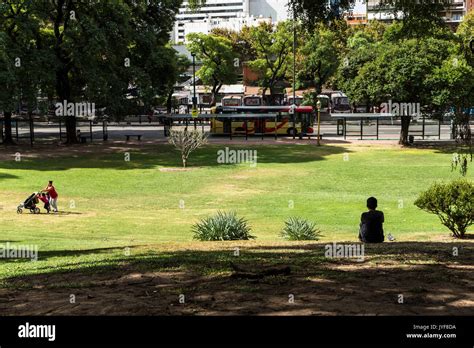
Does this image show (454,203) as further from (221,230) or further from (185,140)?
(185,140)

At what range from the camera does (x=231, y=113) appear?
2398 inches

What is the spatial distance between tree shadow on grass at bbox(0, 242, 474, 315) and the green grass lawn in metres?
2.11

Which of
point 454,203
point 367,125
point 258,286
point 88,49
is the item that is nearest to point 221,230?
point 454,203

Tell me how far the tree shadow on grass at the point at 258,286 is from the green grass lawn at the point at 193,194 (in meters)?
2.11

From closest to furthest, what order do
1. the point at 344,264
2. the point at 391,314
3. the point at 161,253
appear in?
the point at 391,314 → the point at 344,264 → the point at 161,253

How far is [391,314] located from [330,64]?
7770 centimetres

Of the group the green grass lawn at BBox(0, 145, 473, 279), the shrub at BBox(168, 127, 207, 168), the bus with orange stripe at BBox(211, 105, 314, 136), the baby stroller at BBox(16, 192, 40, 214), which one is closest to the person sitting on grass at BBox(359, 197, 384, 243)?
the green grass lawn at BBox(0, 145, 473, 279)

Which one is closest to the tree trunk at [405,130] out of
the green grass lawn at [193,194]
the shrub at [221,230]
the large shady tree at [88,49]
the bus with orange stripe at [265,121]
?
the green grass lawn at [193,194]

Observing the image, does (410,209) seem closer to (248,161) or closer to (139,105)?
(248,161)

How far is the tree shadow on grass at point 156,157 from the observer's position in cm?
3894

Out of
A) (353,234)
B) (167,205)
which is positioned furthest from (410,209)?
(167,205)

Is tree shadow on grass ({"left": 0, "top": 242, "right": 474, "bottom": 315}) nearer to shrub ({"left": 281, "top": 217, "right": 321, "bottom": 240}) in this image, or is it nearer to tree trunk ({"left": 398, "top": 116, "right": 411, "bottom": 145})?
shrub ({"left": 281, "top": 217, "right": 321, "bottom": 240})

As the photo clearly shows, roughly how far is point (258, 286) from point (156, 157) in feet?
116

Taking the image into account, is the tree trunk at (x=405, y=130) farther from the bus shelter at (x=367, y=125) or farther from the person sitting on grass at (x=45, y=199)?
the person sitting on grass at (x=45, y=199)
